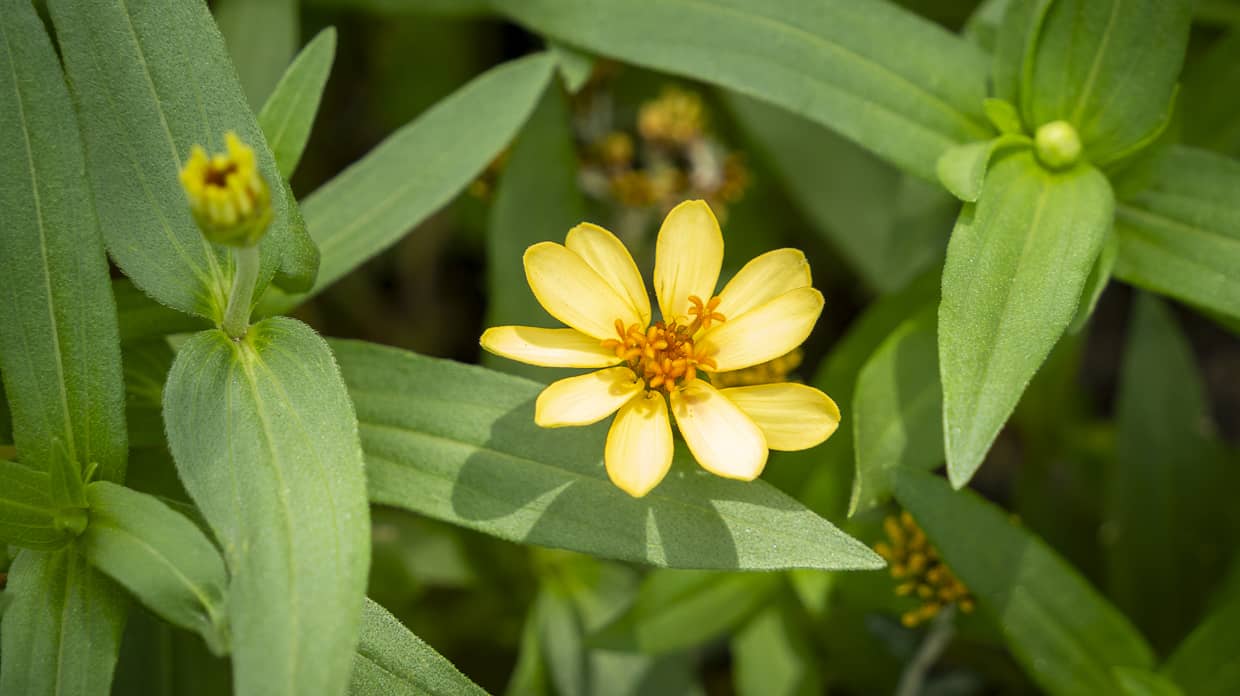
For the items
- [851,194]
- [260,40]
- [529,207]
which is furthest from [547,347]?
[851,194]

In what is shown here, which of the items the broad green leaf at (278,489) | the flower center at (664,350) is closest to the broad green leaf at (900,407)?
the flower center at (664,350)

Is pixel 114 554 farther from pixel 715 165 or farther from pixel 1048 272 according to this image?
pixel 715 165

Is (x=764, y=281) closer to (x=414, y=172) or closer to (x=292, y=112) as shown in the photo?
(x=414, y=172)

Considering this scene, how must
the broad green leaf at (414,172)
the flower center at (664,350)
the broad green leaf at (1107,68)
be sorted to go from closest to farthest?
the flower center at (664,350), the broad green leaf at (1107,68), the broad green leaf at (414,172)

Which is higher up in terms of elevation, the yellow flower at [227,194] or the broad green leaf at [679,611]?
the yellow flower at [227,194]

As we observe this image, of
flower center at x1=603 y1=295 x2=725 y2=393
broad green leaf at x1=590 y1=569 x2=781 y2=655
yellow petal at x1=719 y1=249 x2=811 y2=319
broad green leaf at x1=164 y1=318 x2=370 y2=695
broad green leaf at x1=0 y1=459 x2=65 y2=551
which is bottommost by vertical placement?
broad green leaf at x1=590 y1=569 x2=781 y2=655

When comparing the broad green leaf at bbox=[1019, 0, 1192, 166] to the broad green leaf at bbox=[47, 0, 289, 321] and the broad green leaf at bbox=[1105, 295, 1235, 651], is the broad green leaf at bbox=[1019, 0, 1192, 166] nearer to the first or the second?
the broad green leaf at bbox=[1105, 295, 1235, 651]

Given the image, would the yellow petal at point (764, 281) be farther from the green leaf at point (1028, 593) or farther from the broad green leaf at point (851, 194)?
the broad green leaf at point (851, 194)

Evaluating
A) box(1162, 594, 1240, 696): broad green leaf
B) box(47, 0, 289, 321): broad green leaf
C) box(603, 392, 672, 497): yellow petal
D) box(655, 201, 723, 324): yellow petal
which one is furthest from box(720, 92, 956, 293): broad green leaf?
box(47, 0, 289, 321): broad green leaf
